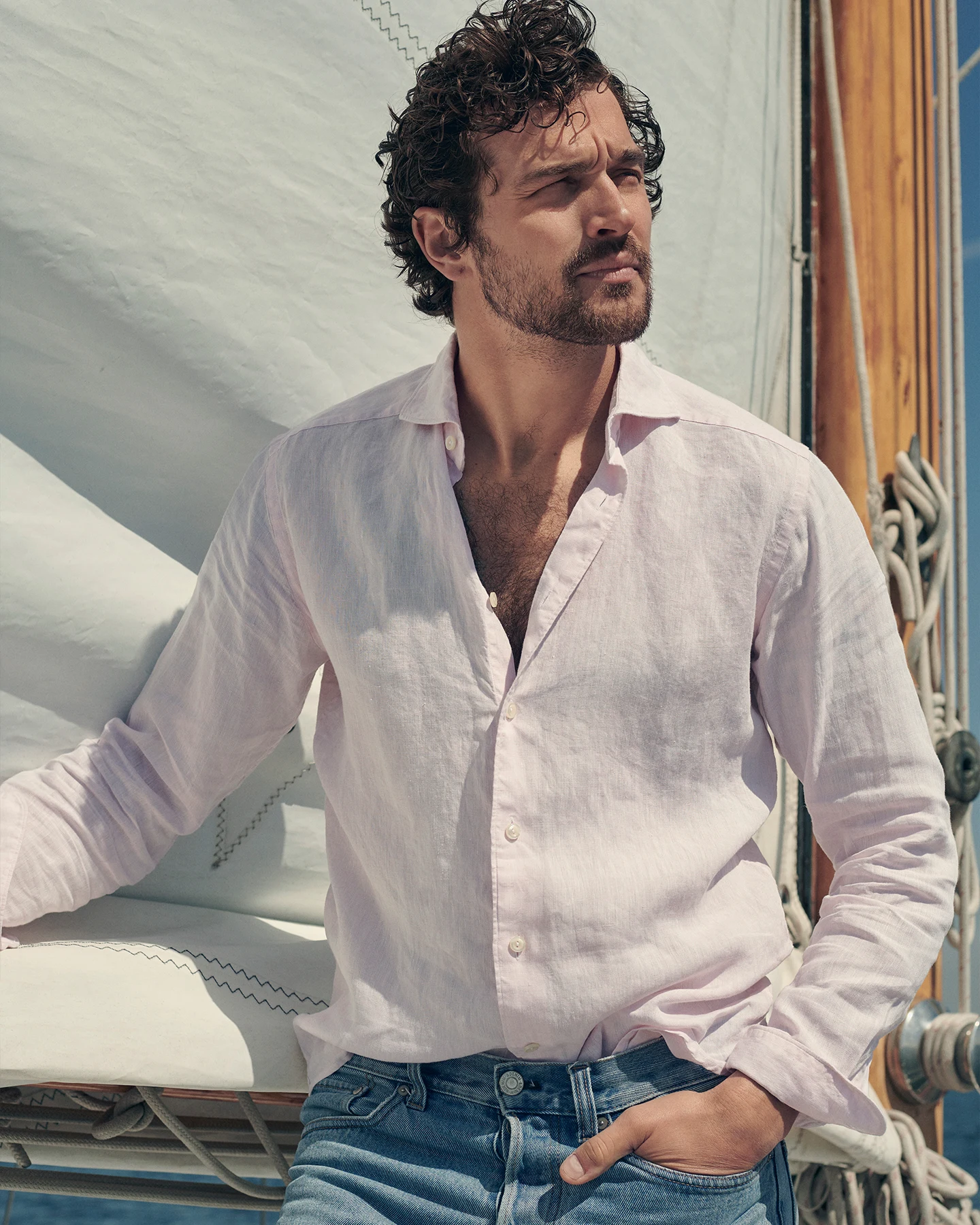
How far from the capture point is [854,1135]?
4.20 feet

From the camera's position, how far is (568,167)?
1152 mm

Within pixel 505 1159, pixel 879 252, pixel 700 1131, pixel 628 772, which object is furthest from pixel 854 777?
pixel 879 252

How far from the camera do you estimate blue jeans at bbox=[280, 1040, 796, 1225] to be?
3.27 ft

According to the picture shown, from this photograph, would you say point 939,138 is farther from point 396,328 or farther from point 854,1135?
point 854,1135

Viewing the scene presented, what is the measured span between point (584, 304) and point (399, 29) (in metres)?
0.50

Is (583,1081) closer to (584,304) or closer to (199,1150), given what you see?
(199,1150)

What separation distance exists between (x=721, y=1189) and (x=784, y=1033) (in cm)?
13

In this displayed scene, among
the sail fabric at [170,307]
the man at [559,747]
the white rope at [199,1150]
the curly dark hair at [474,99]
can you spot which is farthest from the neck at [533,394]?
the white rope at [199,1150]

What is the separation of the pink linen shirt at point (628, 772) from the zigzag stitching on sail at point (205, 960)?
0.04 m

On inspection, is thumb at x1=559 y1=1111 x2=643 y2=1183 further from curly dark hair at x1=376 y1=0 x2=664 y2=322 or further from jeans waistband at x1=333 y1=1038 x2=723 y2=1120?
curly dark hair at x1=376 y1=0 x2=664 y2=322

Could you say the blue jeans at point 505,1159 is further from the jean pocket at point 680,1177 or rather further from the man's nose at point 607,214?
the man's nose at point 607,214

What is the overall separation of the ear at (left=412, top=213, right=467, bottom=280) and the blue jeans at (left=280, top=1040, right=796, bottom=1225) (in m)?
0.74

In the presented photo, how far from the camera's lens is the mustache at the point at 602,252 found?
1137 millimetres

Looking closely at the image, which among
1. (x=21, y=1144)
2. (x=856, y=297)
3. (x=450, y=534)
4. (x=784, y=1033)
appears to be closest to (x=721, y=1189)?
(x=784, y=1033)
